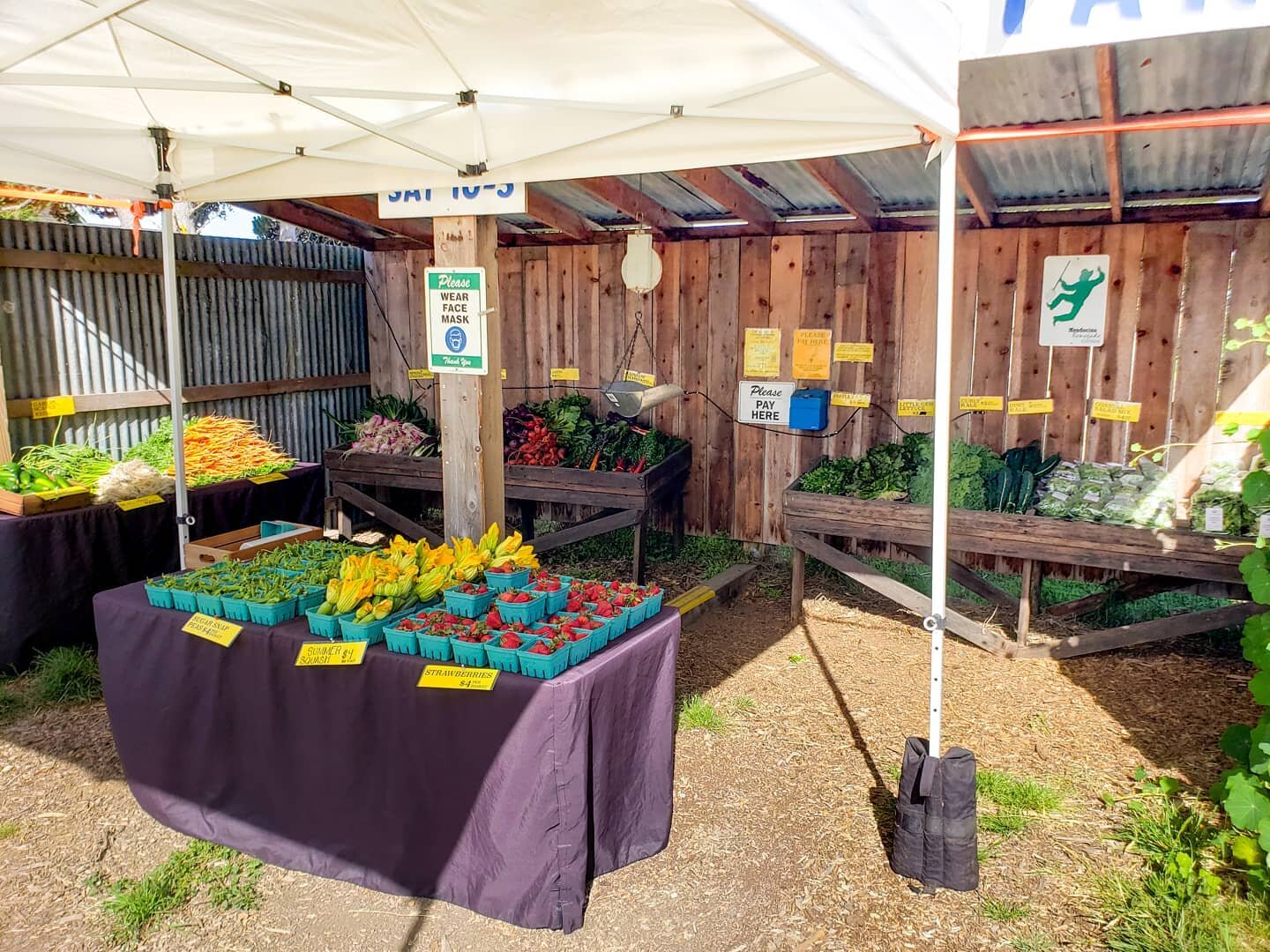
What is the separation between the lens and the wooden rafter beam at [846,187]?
5.30m

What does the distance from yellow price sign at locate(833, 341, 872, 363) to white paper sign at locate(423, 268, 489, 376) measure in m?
3.49

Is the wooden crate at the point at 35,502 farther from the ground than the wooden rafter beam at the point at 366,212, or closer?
closer

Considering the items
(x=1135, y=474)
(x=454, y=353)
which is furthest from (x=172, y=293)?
(x=1135, y=474)

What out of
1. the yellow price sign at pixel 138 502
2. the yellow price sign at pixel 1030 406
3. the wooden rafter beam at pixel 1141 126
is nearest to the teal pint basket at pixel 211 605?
the yellow price sign at pixel 138 502

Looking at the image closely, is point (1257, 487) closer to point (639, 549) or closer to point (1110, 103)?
point (1110, 103)

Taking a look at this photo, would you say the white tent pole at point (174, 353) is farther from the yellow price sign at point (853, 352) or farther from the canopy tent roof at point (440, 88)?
the yellow price sign at point (853, 352)

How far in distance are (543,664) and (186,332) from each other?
558cm

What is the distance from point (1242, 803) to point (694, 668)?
2.93 m

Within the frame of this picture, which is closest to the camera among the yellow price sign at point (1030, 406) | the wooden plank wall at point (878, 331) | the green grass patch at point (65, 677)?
the green grass patch at point (65, 677)

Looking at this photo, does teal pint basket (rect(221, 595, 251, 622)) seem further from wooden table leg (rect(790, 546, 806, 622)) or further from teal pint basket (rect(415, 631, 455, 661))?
wooden table leg (rect(790, 546, 806, 622))

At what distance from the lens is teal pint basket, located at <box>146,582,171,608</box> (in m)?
3.73

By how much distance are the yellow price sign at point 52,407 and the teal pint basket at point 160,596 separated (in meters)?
3.08

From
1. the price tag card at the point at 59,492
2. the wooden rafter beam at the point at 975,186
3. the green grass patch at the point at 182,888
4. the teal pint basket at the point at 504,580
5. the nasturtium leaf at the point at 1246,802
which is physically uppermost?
the wooden rafter beam at the point at 975,186

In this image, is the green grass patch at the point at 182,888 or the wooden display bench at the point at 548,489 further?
the wooden display bench at the point at 548,489
